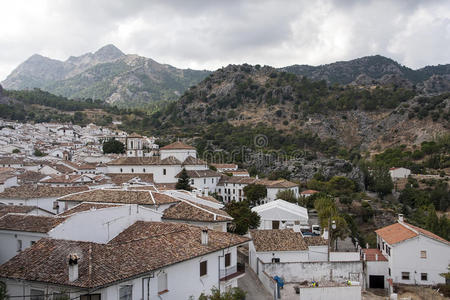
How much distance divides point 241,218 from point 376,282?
9.22 meters

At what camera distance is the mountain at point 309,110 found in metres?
89.0

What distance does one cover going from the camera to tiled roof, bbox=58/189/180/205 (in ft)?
74.9

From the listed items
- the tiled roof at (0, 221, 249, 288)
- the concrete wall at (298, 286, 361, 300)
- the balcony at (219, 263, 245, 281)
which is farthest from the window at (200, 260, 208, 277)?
the concrete wall at (298, 286, 361, 300)

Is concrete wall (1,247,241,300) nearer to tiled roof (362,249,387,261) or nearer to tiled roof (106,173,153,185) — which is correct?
tiled roof (362,249,387,261)

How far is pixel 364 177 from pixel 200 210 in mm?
47469

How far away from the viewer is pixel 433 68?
18162 cm

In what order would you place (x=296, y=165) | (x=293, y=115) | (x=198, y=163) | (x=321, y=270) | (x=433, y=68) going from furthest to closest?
1. (x=433, y=68)
2. (x=293, y=115)
3. (x=296, y=165)
4. (x=198, y=163)
5. (x=321, y=270)

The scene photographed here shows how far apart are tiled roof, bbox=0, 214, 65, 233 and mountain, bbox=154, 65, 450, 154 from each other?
72.3 m

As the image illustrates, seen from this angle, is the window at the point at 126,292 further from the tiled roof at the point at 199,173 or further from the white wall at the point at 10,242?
the tiled roof at the point at 199,173

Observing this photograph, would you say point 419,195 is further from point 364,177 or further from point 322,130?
point 322,130

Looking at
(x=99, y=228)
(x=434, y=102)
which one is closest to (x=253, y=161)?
(x=434, y=102)

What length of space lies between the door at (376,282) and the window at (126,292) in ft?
55.6

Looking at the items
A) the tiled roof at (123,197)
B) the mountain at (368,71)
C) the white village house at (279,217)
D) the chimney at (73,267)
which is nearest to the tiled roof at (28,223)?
the chimney at (73,267)

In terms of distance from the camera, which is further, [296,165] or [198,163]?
[296,165]
